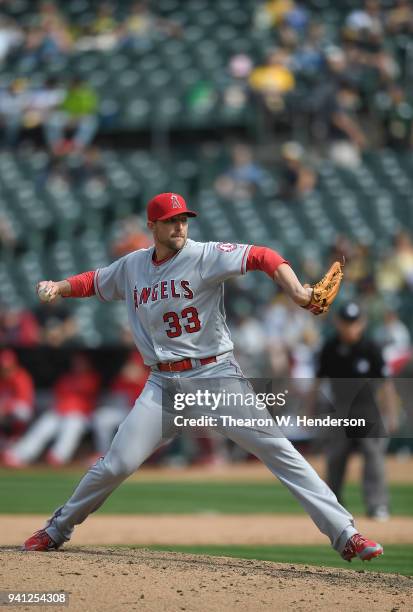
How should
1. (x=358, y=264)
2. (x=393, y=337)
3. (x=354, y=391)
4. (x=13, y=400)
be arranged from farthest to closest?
(x=358, y=264)
(x=13, y=400)
(x=393, y=337)
(x=354, y=391)

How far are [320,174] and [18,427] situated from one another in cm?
560

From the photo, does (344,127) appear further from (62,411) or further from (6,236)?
(62,411)

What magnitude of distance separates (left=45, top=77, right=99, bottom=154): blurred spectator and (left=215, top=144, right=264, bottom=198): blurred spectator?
8.39 feet

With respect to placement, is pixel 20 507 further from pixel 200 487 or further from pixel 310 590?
pixel 310 590

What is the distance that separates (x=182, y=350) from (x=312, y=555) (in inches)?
86.9

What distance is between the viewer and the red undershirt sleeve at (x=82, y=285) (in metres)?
6.11

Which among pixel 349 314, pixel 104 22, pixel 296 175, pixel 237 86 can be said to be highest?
pixel 104 22

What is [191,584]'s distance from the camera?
527 centimetres

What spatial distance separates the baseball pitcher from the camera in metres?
5.58

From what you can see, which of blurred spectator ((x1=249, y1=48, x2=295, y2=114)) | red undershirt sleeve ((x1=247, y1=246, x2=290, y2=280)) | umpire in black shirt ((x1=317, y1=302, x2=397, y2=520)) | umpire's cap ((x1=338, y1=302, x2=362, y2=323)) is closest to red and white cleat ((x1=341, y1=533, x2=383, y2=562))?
red undershirt sleeve ((x1=247, y1=246, x2=290, y2=280))

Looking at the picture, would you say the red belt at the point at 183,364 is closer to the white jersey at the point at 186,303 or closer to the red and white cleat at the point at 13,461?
the white jersey at the point at 186,303

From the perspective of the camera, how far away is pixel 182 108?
1777 centimetres

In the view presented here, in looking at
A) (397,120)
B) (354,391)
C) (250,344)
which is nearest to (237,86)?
(397,120)

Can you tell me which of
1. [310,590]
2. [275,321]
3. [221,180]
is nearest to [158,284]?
[310,590]
